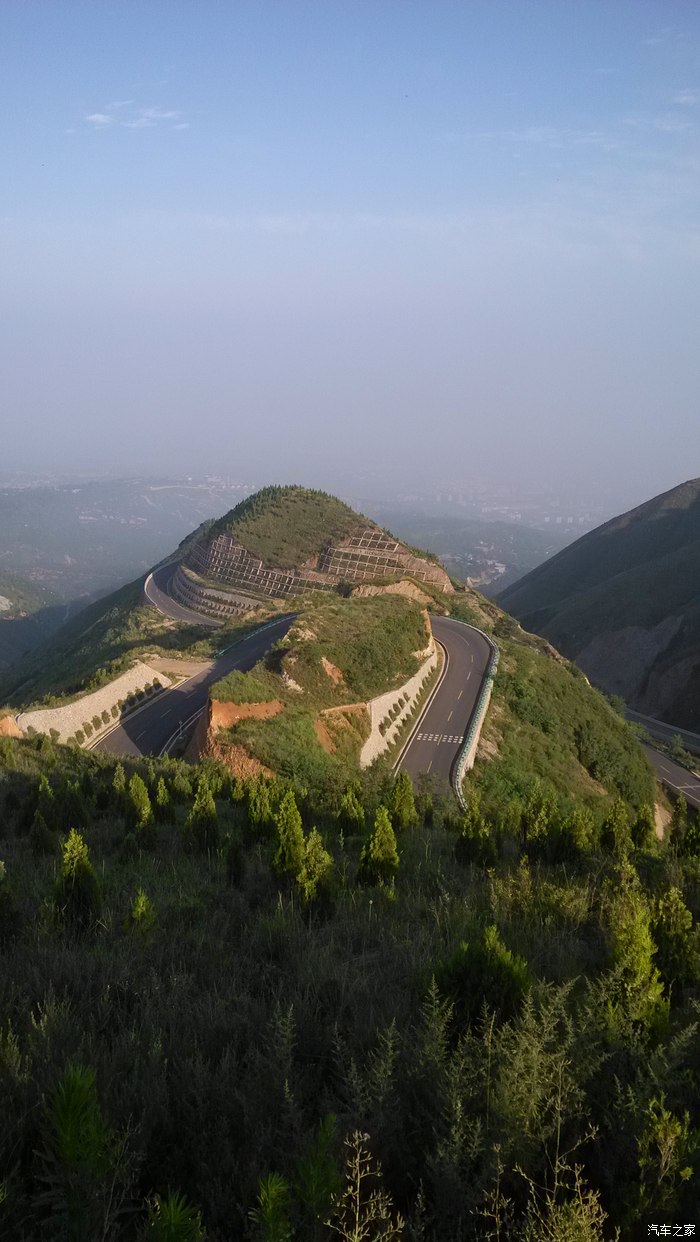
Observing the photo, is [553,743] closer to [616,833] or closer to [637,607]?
[616,833]

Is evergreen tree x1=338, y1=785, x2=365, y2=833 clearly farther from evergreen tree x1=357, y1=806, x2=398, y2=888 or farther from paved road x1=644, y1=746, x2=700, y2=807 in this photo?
paved road x1=644, y1=746, x2=700, y2=807

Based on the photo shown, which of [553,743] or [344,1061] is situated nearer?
[344,1061]

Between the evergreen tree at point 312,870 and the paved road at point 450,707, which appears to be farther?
the paved road at point 450,707

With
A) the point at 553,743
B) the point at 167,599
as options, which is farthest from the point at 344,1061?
the point at 167,599

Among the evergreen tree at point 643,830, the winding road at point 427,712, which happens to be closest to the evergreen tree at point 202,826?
the evergreen tree at point 643,830

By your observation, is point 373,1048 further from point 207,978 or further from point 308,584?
point 308,584

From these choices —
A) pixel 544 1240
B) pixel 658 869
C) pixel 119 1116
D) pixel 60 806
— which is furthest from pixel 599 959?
pixel 60 806

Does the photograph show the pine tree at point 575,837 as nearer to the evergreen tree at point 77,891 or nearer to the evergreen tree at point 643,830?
the evergreen tree at point 643,830
